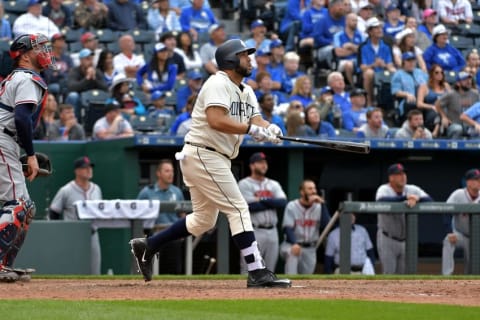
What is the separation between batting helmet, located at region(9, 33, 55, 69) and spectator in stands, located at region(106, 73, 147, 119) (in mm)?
5790

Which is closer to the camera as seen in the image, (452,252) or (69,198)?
(69,198)


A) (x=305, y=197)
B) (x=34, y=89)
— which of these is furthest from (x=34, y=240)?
(x=34, y=89)

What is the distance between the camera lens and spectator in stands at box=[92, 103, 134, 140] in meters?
14.6

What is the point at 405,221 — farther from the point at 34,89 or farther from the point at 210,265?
the point at 34,89

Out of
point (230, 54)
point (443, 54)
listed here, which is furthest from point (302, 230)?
point (443, 54)

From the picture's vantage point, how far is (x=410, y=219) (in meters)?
13.7

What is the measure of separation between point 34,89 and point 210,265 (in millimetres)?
5312

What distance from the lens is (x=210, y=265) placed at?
14211 mm

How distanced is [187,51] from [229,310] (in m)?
10.1

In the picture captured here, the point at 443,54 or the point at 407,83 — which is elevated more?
the point at 443,54

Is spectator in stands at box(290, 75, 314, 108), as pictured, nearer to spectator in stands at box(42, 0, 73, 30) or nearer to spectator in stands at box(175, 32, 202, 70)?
spectator in stands at box(175, 32, 202, 70)

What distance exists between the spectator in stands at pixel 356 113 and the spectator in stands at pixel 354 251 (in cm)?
235

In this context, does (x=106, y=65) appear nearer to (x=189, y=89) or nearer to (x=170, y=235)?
(x=189, y=89)

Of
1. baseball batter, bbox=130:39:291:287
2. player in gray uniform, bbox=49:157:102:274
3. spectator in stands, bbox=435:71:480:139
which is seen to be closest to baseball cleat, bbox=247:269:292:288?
baseball batter, bbox=130:39:291:287
